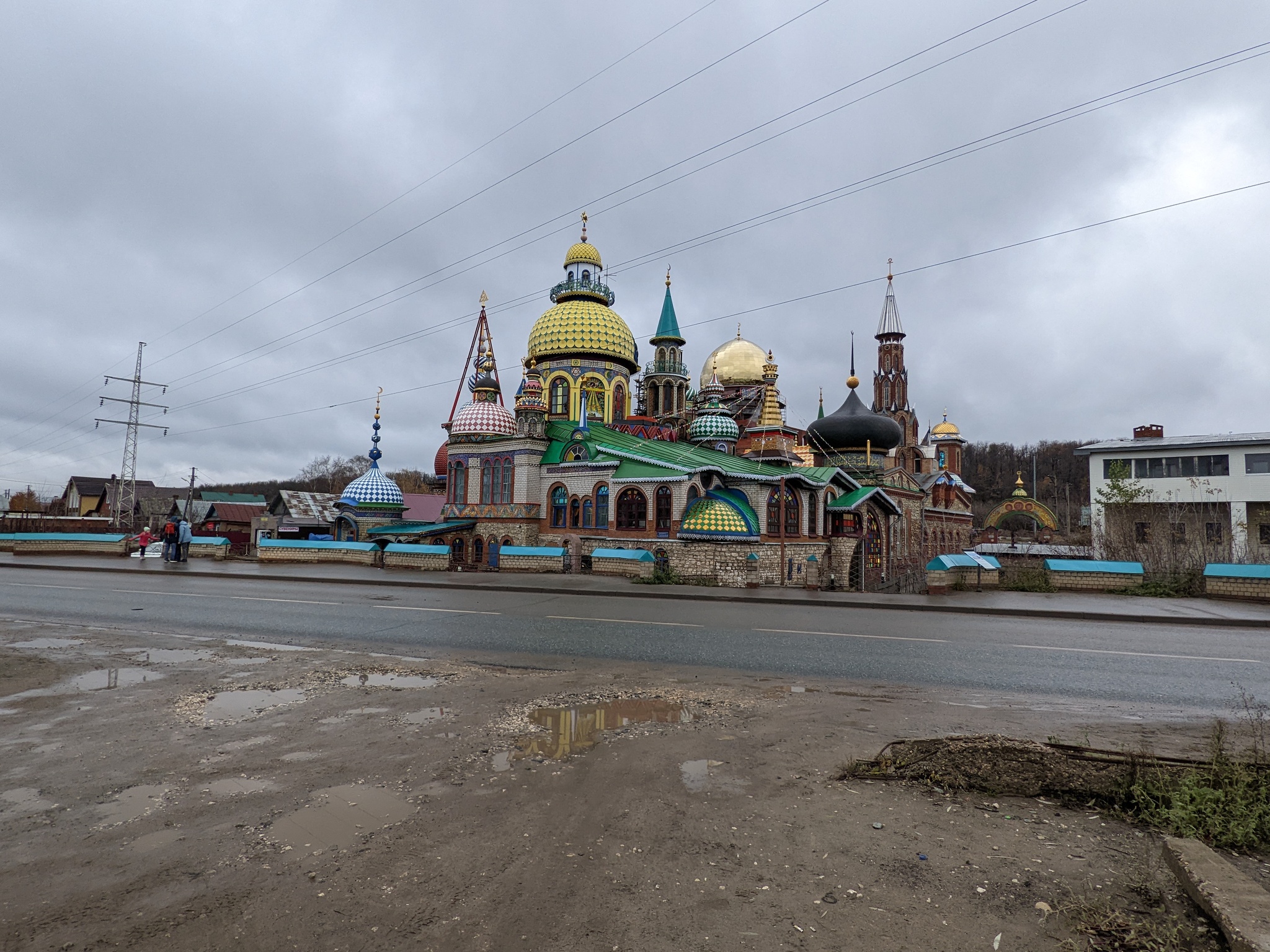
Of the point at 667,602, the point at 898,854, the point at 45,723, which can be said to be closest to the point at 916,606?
the point at 667,602

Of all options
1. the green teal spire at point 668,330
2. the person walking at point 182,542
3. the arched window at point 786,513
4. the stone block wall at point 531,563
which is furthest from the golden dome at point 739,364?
the person walking at point 182,542

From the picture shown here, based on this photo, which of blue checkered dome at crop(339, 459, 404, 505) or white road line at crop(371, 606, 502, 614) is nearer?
white road line at crop(371, 606, 502, 614)

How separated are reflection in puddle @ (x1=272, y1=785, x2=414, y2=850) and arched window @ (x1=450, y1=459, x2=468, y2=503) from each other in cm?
2719

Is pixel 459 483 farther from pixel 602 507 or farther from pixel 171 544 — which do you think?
pixel 171 544

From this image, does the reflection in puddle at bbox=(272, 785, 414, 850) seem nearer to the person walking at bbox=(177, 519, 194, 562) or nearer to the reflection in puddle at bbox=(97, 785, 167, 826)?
the reflection in puddle at bbox=(97, 785, 167, 826)

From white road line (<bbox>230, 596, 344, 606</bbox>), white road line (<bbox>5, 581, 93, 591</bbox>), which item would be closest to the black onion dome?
white road line (<bbox>230, 596, 344, 606</bbox>)

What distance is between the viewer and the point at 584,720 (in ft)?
20.0

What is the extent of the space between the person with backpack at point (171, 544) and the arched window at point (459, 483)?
1099 cm

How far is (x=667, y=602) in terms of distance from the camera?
1647 centimetres

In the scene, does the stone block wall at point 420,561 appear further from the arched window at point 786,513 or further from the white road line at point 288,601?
the arched window at point 786,513

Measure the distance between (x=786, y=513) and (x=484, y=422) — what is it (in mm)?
14649

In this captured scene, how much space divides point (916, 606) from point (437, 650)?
10.7 m

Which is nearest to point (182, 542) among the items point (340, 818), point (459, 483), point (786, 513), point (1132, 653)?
point (459, 483)

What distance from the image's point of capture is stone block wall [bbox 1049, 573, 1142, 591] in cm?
1719
